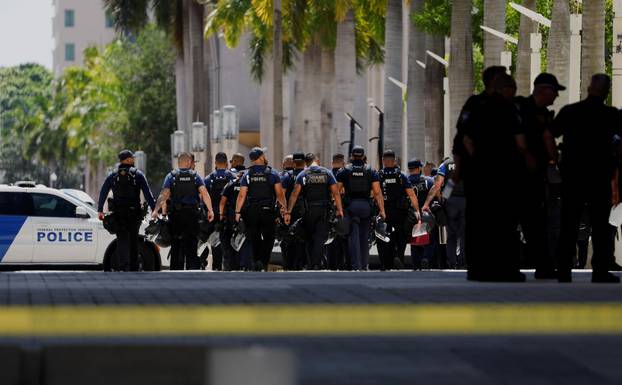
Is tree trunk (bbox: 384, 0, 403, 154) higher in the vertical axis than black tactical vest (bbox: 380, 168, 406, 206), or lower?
higher

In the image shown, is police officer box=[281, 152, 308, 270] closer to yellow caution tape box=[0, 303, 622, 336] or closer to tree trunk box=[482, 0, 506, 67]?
yellow caution tape box=[0, 303, 622, 336]

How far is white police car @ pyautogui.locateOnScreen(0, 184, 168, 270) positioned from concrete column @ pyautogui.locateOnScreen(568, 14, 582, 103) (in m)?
13.6

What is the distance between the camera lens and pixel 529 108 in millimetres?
15797

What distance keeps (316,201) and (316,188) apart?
0.55 feet

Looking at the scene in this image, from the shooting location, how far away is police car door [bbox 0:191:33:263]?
28750 mm

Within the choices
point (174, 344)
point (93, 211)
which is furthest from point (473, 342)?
point (93, 211)

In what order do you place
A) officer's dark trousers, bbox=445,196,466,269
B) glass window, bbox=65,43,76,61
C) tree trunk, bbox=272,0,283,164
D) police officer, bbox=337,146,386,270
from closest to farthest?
police officer, bbox=337,146,386,270
officer's dark trousers, bbox=445,196,466,269
tree trunk, bbox=272,0,283,164
glass window, bbox=65,43,76,61

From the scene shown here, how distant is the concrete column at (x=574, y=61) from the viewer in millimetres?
39438

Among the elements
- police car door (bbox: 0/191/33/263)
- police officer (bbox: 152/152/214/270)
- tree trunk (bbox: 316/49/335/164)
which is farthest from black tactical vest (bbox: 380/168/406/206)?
tree trunk (bbox: 316/49/335/164)

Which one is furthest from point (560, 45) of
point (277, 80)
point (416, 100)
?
point (277, 80)

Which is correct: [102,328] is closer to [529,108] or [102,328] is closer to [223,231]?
[529,108]

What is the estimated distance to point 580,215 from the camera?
15438 mm

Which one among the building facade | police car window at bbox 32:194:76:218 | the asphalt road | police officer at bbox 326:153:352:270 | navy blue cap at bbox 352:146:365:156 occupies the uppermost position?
the building facade

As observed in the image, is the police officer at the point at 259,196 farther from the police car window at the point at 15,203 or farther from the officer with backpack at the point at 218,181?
the police car window at the point at 15,203
